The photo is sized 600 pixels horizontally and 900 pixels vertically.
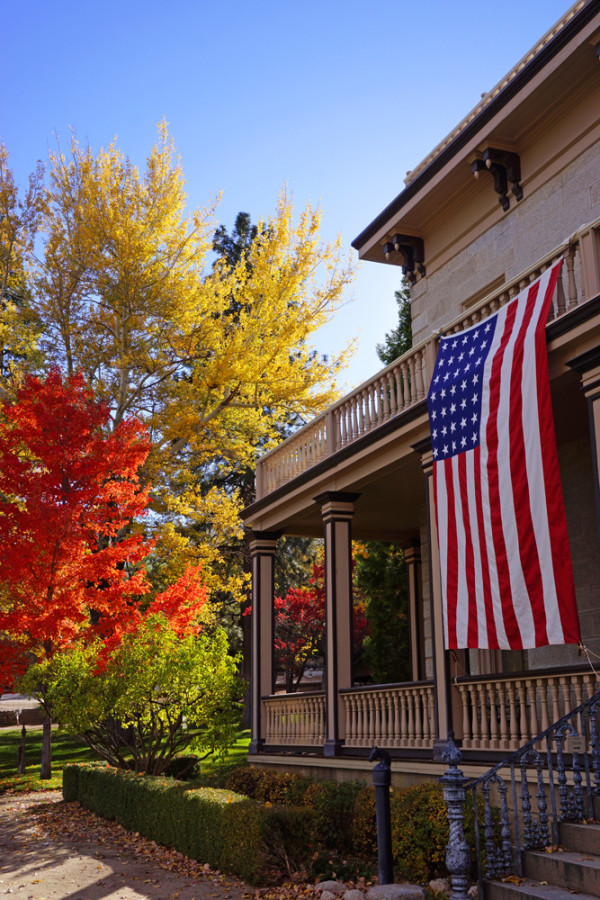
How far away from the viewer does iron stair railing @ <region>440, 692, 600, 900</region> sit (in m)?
7.32

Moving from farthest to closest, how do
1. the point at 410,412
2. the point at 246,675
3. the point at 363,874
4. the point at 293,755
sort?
the point at 246,675
the point at 293,755
the point at 410,412
the point at 363,874

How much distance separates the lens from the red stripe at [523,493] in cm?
937

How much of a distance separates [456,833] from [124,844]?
24.5 ft

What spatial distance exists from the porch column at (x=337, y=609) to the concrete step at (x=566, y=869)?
6.85 metres

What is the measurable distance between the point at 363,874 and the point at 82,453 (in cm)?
1386

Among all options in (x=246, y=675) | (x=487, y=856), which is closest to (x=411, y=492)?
(x=487, y=856)

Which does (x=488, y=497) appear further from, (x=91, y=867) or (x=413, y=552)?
(x=413, y=552)

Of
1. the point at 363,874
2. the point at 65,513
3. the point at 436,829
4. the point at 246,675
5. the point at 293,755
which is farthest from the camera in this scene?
the point at 246,675

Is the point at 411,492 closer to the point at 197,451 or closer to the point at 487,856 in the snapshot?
the point at 487,856

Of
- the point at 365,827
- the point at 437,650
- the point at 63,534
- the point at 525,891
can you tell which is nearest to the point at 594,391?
the point at 437,650

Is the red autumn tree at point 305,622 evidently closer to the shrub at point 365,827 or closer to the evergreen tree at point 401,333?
the evergreen tree at point 401,333

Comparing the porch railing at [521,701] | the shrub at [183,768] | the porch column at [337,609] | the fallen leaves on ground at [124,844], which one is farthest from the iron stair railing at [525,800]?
the shrub at [183,768]

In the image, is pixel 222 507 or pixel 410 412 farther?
pixel 222 507

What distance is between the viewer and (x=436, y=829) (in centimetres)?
899
